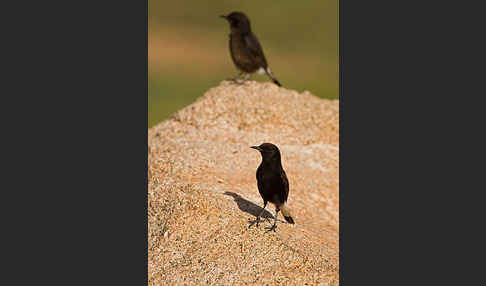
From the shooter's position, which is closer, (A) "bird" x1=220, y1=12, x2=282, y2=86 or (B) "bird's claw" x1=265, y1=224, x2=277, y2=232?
(B) "bird's claw" x1=265, y1=224, x2=277, y2=232

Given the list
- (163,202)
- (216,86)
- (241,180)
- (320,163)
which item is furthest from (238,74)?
(163,202)

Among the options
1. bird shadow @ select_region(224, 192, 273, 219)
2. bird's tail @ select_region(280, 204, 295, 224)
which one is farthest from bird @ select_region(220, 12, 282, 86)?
bird's tail @ select_region(280, 204, 295, 224)

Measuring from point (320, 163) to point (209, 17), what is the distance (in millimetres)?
4981

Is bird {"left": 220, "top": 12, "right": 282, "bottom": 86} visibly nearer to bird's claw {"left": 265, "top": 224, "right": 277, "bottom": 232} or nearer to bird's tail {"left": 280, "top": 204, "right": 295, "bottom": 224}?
bird's tail {"left": 280, "top": 204, "right": 295, "bottom": 224}

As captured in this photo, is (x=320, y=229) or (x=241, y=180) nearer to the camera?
(x=320, y=229)

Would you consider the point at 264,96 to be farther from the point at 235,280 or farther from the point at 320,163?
the point at 235,280

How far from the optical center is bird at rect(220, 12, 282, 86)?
846 cm

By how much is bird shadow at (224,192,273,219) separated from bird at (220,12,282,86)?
11.1ft

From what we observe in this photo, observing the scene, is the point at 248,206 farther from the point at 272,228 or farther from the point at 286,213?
the point at 272,228

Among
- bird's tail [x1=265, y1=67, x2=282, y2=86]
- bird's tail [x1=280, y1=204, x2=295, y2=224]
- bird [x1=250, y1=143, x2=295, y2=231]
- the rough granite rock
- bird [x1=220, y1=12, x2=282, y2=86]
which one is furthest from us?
bird's tail [x1=265, y1=67, x2=282, y2=86]

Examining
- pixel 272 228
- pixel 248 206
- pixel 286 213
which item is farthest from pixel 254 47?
pixel 272 228

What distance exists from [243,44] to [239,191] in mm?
3316

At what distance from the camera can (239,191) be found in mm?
5773

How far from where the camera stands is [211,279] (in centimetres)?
449
